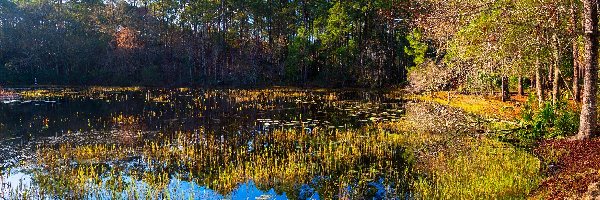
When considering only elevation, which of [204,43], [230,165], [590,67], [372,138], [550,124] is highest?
[204,43]

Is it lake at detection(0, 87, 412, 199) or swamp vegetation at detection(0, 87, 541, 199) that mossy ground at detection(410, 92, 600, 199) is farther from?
lake at detection(0, 87, 412, 199)

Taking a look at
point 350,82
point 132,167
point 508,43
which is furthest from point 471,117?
point 350,82

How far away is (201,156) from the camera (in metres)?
16.3

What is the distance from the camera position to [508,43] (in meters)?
17.6

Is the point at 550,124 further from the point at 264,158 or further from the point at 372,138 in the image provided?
the point at 264,158

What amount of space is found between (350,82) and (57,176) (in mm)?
54520

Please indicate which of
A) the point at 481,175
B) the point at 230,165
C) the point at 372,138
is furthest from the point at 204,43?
the point at 481,175

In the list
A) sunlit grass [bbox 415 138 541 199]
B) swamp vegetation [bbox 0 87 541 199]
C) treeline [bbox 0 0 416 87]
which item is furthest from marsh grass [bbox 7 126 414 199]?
treeline [bbox 0 0 416 87]

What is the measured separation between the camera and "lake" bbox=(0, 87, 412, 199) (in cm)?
1223

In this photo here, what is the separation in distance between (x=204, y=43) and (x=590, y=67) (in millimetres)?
66349

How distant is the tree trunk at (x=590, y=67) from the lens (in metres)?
14.1

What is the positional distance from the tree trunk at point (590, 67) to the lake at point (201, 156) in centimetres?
603

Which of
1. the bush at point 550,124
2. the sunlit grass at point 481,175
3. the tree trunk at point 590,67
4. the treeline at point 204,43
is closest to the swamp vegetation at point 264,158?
the sunlit grass at point 481,175

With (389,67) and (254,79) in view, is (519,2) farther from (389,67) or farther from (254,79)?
(254,79)
